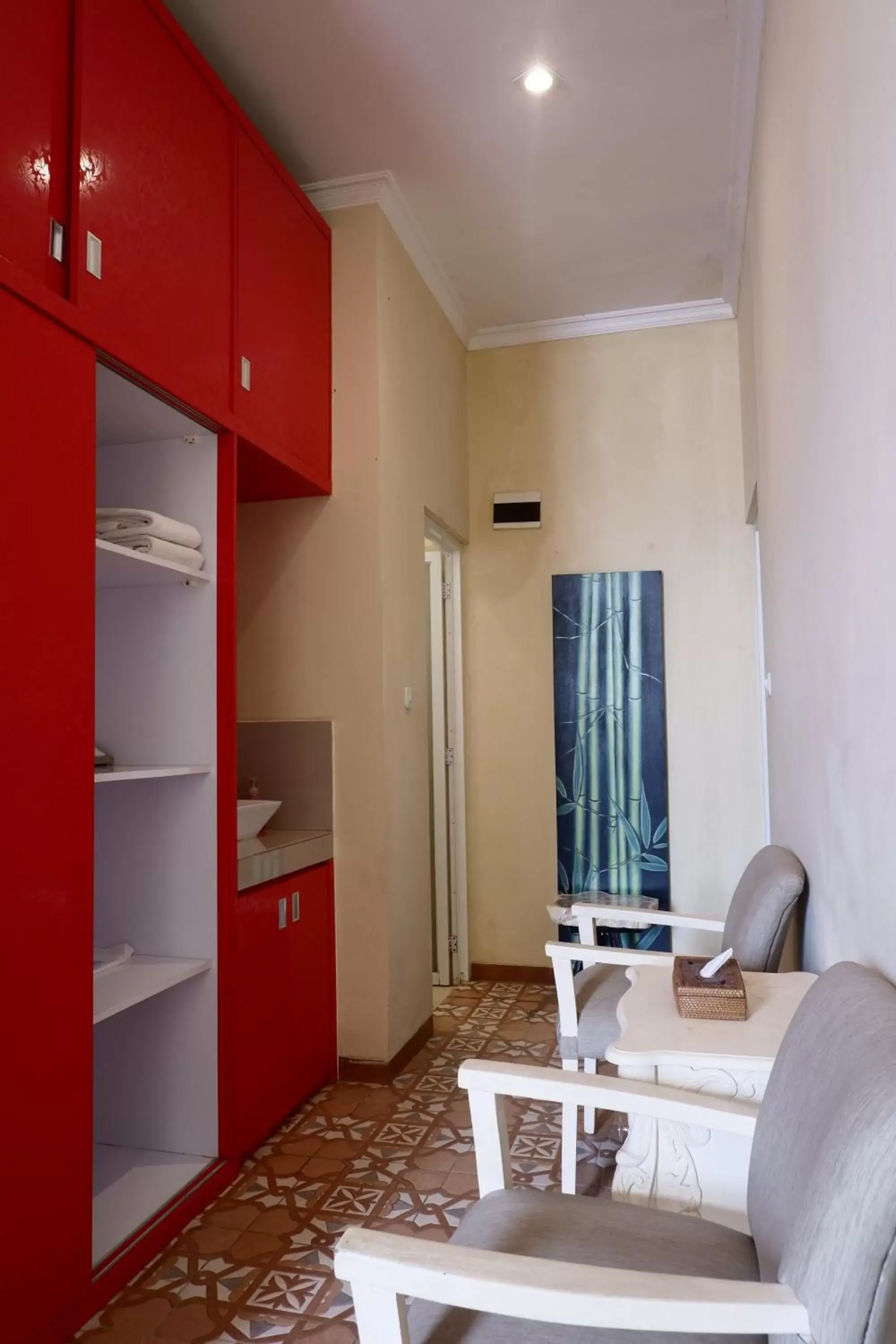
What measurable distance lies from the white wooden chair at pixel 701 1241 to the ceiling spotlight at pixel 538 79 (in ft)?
8.76

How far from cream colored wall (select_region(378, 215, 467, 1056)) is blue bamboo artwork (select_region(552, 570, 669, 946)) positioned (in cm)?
86

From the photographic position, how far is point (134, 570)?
2.42 metres

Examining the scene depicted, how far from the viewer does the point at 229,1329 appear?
188 centimetres

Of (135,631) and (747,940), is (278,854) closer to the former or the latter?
(135,631)

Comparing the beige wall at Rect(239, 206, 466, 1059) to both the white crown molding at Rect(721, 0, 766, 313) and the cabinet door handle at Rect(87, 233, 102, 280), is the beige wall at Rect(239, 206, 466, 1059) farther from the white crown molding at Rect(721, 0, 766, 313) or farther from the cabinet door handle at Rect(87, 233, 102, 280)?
the cabinet door handle at Rect(87, 233, 102, 280)

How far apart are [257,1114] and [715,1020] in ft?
5.25

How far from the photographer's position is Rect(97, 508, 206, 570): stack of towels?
92.9 inches

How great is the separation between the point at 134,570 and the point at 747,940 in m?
1.75

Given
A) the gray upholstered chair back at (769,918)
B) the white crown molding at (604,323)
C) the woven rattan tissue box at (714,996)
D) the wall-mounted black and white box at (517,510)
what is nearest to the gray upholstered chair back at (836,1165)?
the woven rattan tissue box at (714,996)

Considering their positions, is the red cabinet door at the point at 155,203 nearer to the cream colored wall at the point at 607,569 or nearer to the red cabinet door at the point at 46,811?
the red cabinet door at the point at 46,811

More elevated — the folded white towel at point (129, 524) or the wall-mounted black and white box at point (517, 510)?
the wall-mounted black and white box at point (517, 510)

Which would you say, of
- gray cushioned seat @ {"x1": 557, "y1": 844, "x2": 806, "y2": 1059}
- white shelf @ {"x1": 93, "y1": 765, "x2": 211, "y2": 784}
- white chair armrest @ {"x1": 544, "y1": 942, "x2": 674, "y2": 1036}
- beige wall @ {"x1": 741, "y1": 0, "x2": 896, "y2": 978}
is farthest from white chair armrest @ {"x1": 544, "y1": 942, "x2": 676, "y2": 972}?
white shelf @ {"x1": 93, "y1": 765, "x2": 211, "y2": 784}

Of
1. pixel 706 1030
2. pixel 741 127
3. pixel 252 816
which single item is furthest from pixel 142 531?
pixel 741 127

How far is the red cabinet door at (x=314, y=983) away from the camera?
3008 millimetres
